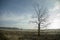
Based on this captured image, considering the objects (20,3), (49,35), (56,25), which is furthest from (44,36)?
(20,3)

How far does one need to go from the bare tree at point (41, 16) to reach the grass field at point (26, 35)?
27 centimetres

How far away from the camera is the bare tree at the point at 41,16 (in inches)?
125

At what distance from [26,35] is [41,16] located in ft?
2.59

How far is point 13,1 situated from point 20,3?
24cm

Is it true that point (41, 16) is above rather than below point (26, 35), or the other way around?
above

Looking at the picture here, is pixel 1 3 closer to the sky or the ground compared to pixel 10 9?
closer to the sky

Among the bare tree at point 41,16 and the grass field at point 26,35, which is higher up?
the bare tree at point 41,16

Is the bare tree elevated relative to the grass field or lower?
elevated

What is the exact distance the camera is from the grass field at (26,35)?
123 inches

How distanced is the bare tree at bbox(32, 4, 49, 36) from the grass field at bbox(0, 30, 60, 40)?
0.27m

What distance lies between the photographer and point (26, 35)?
10.4ft

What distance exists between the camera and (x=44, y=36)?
3203mm

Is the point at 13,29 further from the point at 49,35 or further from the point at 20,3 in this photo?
the point at 49,35

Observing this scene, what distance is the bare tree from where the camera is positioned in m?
3.17
